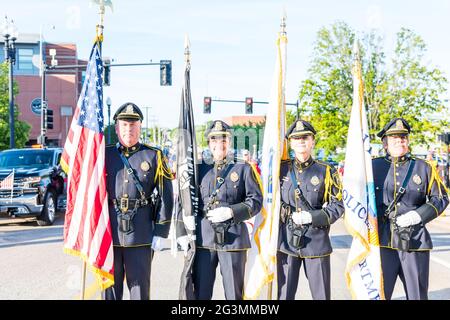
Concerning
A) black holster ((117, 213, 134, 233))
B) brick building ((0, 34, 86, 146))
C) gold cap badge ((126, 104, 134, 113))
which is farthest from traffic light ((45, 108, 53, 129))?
brick building ((0, 34, 86, 146))

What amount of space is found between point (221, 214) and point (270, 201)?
0.53 meters

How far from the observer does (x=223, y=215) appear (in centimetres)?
507

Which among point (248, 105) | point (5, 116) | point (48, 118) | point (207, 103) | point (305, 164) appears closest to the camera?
point (305, 164)

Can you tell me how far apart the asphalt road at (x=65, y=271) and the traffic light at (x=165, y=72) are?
12.4 metres

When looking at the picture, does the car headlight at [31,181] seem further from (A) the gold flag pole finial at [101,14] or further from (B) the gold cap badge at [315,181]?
(B) the gold cap badge at [315,181]

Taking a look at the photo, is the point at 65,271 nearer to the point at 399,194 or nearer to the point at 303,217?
the point at 303,217

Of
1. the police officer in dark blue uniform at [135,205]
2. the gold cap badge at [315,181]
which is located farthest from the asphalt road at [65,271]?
the gold cap badge at [315,181]

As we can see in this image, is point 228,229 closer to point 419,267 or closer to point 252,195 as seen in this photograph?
point 252,195

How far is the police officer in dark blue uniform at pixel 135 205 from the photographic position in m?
5.11

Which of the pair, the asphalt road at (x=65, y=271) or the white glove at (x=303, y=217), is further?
the asphalt road at (x=65, y=271)

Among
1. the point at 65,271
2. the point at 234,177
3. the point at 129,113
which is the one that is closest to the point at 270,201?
the point at 234,177
